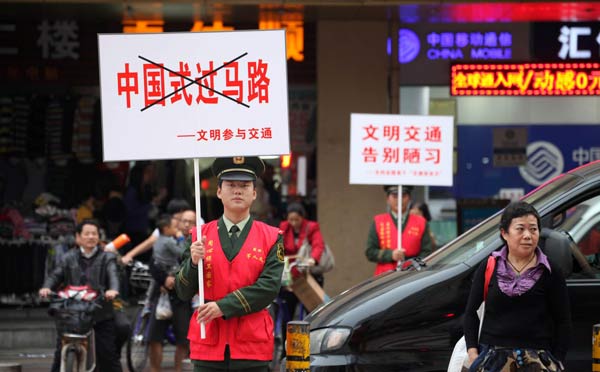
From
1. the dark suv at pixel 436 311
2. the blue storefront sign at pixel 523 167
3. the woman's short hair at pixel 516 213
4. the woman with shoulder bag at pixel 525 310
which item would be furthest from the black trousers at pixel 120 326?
the blue storefront sign at pixel 523 167

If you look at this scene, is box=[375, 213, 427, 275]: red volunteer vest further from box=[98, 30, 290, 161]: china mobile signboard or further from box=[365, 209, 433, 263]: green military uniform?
box=[98, 30, 290, 161]: china mobile signboard

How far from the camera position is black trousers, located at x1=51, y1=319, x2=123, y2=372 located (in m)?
9.82

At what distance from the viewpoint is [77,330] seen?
31.7ft

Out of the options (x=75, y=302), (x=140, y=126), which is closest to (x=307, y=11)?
(x=75, y=302)

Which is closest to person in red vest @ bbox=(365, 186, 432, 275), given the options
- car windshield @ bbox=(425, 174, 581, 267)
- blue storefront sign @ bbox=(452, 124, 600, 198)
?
car windshield @ bbox=(425, 174, 581, 267)

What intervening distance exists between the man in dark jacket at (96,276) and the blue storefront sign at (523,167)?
6.97 meters

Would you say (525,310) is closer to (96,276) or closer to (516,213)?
(516,213)

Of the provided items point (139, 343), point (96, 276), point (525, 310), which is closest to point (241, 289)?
point (525, 310)

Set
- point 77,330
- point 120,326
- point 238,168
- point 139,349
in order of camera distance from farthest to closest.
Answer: point 139,349 < point 120,326 < point 77,330 < point 238,168

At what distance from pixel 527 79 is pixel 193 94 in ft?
30.4

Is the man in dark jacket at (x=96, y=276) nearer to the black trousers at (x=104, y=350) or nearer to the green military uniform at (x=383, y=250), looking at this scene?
the black trousers at (x=104, y=350)

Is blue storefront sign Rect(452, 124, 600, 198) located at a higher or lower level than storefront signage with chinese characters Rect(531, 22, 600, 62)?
lower

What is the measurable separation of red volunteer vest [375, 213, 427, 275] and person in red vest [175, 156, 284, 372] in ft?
15.8

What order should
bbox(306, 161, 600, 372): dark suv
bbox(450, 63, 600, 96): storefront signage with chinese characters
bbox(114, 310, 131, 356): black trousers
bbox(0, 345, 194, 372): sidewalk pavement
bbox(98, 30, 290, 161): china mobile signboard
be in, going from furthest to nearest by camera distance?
bbox(450, 63, 600, 96): storefront signage with chinese characters
bbox(0, 345, 194, 372): sidewalk pavement
bbox(114, 310, 131, 356): black trousers
bbox(306, 161, 600, 372): dark suv
bbox(98, 30, 290, 161): china mobile signboard
